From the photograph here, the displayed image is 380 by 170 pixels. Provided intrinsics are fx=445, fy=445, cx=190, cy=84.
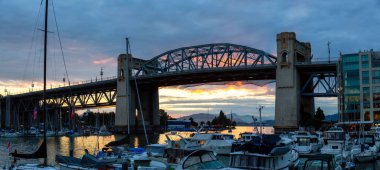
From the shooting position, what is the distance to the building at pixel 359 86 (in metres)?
94.1

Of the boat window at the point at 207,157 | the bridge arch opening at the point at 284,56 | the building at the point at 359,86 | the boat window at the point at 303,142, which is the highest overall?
the bridge arch opening at the point at 284,56

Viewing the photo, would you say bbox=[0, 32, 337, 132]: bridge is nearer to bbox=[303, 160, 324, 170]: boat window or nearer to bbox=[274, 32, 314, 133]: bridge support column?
bbox=[274, 32, 314, 133]: bridge support column

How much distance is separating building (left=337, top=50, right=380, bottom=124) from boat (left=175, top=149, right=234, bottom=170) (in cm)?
7448

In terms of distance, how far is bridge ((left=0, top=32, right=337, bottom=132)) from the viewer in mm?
98213

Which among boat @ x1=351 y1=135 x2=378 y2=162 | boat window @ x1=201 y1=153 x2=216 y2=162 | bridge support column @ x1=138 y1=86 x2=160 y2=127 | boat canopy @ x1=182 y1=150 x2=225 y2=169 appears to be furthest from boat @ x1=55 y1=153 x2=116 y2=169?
bridge support column @ x1=138 y1=86 x2=160 y2=127

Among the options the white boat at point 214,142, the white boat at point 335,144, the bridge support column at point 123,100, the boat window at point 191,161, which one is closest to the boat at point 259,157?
the boat window at point 191,161

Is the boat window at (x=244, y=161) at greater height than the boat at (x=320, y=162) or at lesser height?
greater

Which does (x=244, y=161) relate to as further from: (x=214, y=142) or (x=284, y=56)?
(x=284, y=56)

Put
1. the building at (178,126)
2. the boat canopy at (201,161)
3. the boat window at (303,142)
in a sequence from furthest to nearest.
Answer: the building at (178,126) < the boat window at (303,142) < the boat canopy at (201,161)

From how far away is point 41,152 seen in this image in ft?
102

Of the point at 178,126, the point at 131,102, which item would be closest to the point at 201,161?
the point at 131,102

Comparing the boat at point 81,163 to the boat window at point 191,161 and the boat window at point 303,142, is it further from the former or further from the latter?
the boat window at point 303,142

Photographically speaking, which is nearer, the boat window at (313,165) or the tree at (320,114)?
the boat window at (313,165)

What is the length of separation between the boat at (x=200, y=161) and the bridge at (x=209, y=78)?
4990 centimetres
